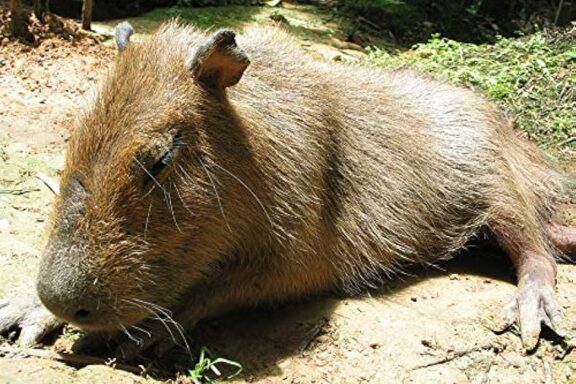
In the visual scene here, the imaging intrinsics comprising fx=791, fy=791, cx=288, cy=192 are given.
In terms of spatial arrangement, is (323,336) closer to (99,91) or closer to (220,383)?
(220,383)

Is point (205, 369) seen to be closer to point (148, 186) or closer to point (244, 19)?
point (148, 186)

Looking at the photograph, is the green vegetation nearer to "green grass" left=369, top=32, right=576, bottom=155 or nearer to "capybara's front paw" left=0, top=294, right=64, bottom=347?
"capybara's front paw" left=0, top=294, right=64, bottom=347

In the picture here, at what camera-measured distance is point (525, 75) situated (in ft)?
22.9

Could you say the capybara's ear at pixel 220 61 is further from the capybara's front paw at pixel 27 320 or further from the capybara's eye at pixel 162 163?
the capybara's front paw at pixel 27 320

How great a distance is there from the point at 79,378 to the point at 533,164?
3.39 metres

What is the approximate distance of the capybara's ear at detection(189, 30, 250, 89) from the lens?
3371mm

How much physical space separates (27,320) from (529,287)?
2586 millimetres

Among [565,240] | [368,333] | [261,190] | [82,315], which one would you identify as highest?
[261,190]

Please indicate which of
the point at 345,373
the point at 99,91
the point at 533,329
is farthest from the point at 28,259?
the point at 533,329

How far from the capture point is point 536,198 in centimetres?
505

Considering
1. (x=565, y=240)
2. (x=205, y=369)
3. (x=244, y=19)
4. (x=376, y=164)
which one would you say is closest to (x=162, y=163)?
(x=205, y=369)

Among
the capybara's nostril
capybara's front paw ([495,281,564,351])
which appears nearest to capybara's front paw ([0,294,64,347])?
the capybara's nostril

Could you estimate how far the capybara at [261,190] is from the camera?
3.23 m

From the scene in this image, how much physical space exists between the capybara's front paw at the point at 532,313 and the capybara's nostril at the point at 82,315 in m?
2.04
